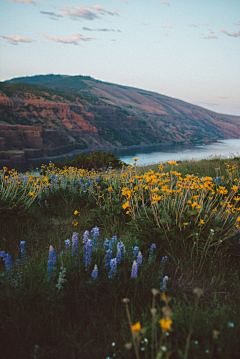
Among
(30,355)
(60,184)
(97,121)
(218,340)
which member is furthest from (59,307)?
(97,121)

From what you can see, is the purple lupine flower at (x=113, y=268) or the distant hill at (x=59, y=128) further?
the distant hill at (x=59, y=128)

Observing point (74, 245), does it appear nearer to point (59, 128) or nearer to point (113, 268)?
point (113, 268)

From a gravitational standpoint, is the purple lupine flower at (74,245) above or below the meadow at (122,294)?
above

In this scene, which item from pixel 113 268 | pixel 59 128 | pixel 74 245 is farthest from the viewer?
pixel 59 128

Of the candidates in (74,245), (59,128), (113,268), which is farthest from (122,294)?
(59,128)

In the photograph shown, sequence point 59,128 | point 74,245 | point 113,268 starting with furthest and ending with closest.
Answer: point 59,128 < point 74,245 < point 113,268

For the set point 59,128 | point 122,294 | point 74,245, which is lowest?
point 122,294

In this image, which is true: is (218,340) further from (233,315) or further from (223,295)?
(223,295)

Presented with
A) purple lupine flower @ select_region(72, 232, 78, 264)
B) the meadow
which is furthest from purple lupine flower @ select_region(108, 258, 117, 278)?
purple lupine flower @ select_region(72, 232, 78, 264)

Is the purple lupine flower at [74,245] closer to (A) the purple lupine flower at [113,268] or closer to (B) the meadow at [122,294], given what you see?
(B) the meadow at [122,294]

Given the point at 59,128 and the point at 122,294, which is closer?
the point at 122,294

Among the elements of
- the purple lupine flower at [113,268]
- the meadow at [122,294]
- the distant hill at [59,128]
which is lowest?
the meadow at [122,294]

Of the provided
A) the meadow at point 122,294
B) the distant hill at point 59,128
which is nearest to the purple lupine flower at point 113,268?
the meadow at point 122,294

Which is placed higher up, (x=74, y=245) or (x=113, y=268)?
(x=74, y=245)
